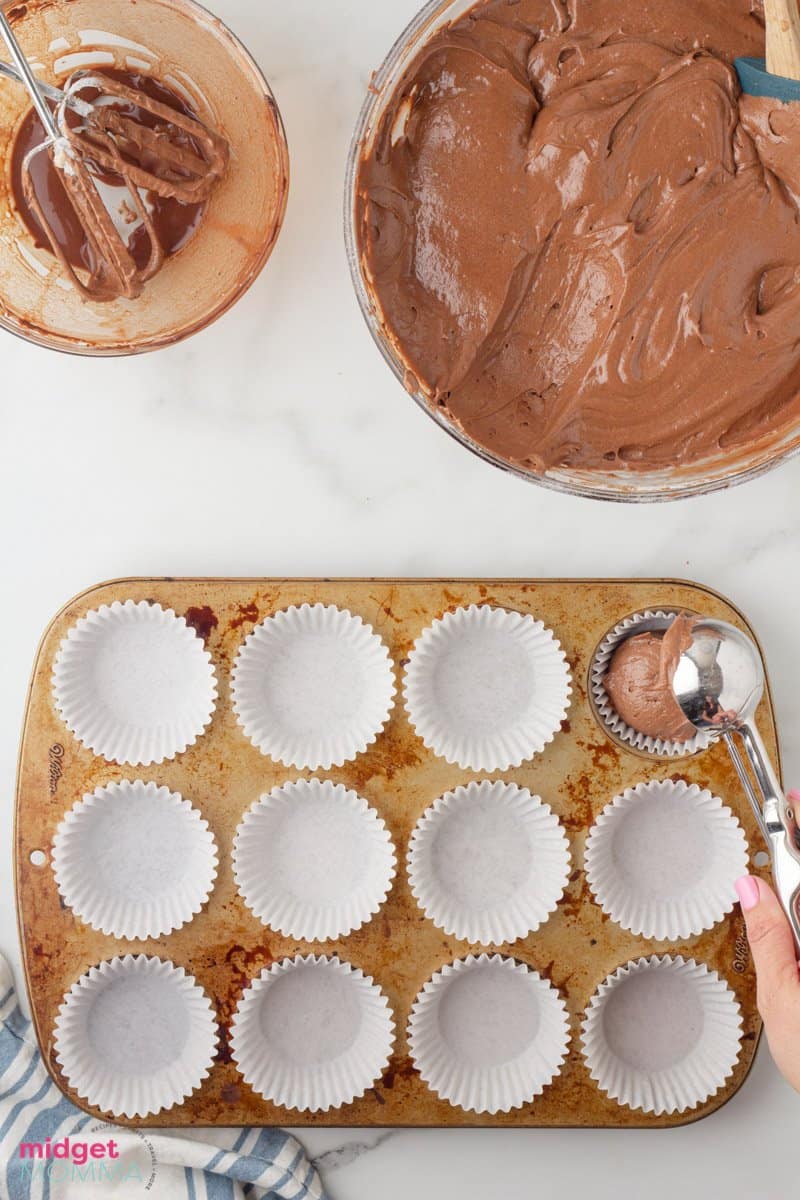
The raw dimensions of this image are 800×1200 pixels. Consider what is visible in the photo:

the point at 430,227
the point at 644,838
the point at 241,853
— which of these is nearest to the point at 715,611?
the point at 644,838

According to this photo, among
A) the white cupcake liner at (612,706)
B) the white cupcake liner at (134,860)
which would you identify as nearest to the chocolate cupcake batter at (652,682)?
the white cupcake liner at (612,706)

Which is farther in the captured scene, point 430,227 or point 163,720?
point 163,720

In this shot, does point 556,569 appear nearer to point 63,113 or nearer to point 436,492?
point 436,492

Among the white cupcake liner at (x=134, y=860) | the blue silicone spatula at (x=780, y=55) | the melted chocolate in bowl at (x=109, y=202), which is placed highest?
the blue silicone spatula at (x=780, y=55)

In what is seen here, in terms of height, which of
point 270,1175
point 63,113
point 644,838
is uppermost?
point 63,113

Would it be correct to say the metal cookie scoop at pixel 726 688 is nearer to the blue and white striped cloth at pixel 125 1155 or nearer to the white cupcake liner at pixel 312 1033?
the white cupcake liner at pixel 312 1033

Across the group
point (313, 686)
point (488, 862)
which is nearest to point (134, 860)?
point (313, 686)
